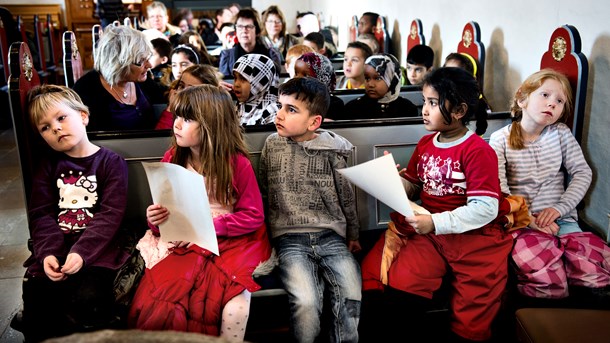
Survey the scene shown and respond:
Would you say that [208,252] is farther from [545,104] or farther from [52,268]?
[545,104]

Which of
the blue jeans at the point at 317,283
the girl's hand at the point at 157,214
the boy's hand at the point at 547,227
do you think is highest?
the girl's hand at the point at 157,214

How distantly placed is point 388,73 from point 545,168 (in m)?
1.09

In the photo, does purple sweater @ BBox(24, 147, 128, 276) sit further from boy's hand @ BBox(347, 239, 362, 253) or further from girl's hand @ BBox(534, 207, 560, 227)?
girl's hand @ BBox(534, 207, 560, 227)

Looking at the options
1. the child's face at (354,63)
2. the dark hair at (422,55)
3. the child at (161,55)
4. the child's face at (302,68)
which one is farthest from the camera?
the child at (161,55)

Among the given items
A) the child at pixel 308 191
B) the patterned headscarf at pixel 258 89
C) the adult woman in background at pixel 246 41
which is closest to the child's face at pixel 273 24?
the adult woman in background at pixel 246 41

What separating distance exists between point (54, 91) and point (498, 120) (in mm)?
1847

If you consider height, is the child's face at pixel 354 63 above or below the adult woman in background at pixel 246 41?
below

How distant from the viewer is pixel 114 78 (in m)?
2.72

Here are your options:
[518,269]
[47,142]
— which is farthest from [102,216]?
[518,269]

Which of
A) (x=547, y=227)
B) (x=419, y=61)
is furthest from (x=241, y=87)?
(x=419, y=61)

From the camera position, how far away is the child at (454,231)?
2.00 metres

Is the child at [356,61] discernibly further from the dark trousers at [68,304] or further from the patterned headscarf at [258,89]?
the dark trousers at [68,304]

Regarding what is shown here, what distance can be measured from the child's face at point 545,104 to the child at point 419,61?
1741 millimetres

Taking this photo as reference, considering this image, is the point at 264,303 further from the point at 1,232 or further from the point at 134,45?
the point at 1,232
